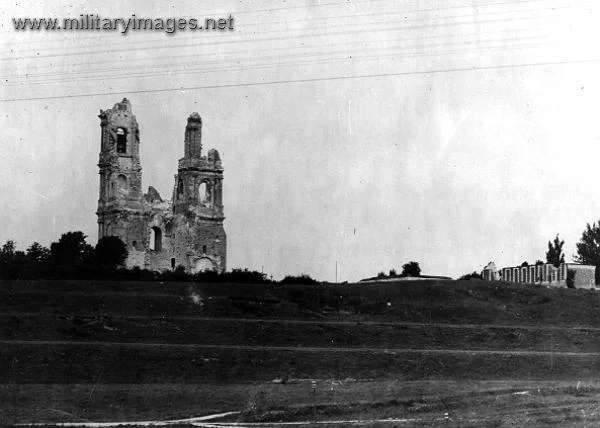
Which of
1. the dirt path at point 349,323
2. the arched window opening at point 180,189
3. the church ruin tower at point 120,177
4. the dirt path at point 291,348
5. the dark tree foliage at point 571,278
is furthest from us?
the arched window opening at point 180,189

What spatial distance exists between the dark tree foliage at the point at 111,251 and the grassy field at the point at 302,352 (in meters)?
26.5

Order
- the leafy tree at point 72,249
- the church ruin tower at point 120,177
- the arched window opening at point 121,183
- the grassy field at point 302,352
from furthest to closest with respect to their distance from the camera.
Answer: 1. the arched window opening at point 121,183
2. the church ruin tower at point 120,177
3. the leafy tree at point 72,249
4. the grassy field at point 302,352

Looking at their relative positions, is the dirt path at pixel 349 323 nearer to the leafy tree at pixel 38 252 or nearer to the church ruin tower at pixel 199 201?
the leafy tree at pixel 38 252

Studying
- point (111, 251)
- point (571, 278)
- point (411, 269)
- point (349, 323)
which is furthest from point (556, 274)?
point (111, 251)

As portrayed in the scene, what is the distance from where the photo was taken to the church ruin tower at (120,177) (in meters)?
71.2

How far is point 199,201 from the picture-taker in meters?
75.1

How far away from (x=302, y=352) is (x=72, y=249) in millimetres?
37534

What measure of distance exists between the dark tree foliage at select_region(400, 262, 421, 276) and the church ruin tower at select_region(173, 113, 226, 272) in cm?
2077

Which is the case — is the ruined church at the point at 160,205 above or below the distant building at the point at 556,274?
above

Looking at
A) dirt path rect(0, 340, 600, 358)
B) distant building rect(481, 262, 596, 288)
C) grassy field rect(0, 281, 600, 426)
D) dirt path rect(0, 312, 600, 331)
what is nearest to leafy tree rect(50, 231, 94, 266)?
grassy field rect(0, 281, 600, 426)

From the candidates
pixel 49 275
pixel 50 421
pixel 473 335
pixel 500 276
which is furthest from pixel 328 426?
pixel 500 276

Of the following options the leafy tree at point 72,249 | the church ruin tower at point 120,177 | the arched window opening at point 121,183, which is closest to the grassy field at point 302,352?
the leafy tree at point 72,249

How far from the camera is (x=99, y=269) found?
47.2 m

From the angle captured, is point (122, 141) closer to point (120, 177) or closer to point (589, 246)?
point (120, 177)
